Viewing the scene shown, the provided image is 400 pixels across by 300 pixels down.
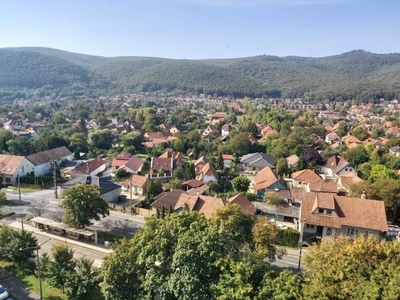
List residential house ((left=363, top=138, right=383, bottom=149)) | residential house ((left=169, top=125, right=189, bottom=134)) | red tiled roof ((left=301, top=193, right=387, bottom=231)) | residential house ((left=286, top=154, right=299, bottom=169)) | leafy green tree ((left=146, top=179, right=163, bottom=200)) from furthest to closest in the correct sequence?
residential house ((left=169, top=125, right=189, bottom=134)) < residential house ((left=363, top=138, right=383, bottom=149)) < residential house ((left=286, top=154, right=299, bottom=169)) < leafy green tree ((left=146, top=179, right=163, bottom=200)) < red tiled roof ((left=301, top=193, right=387, bottom=231))

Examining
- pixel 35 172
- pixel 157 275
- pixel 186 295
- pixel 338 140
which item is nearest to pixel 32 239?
pixel 157 275

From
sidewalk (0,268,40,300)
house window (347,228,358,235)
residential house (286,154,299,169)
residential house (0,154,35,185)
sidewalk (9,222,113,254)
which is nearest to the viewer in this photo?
sidewalk (0,268,40,300)

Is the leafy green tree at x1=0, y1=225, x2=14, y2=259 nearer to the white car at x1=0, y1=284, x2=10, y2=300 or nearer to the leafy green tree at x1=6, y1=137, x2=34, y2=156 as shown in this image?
the white car at x1=0, y1=284, x2=10, y2=300

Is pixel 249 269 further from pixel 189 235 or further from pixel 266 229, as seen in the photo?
pixel 266 229

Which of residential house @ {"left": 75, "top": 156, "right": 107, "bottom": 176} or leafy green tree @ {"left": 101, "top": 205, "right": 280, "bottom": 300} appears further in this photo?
residential house @ {"left": 75, "top": 156, "right": 107, "bottom": 176}

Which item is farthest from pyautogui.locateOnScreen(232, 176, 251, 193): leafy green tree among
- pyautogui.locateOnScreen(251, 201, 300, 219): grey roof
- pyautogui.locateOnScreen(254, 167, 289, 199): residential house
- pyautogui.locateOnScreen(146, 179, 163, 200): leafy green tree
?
pyautogui.locateOnScreen(146, 179, 163, 200): leafy green tree

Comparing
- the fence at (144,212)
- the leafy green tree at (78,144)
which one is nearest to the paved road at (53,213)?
the fence at (144,212)
